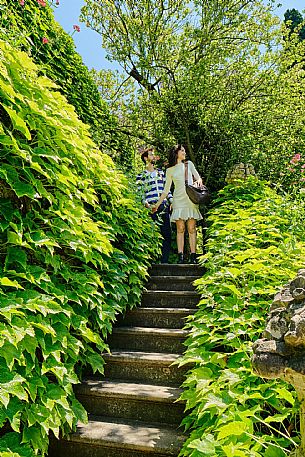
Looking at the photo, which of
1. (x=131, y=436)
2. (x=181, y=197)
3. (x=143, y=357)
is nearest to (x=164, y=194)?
(x=181, y=197)

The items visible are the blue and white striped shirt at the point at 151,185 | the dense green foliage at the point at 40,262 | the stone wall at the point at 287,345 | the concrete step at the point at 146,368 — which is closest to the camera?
the stone wall at the point at 287,345

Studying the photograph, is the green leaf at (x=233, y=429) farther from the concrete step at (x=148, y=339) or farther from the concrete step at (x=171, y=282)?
the concrete step at (x=171, y=282)

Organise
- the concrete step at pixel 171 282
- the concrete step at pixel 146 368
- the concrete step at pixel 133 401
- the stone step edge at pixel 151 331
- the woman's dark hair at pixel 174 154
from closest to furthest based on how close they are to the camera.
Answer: the concrete step at pixel 133 401 → the concrete step at pixel 146 368 → the stone step edge at pixel 151 331 → the concrete step at pixel 171 282 → the woman's dark hair at pixel 174 154

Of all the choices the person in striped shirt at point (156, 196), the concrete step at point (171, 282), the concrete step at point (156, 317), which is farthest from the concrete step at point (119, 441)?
the person in striped shirt at point (156, 196)

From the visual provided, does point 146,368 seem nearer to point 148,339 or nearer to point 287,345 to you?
point 148,339

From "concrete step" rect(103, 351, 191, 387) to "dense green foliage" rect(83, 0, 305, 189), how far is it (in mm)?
4489

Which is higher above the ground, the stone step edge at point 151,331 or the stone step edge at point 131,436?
the stone step edge at point 151,331

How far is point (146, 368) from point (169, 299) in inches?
45.4

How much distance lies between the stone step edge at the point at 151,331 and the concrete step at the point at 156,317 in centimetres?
10

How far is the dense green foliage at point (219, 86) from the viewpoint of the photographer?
22.9 feet

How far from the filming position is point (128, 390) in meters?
2.95

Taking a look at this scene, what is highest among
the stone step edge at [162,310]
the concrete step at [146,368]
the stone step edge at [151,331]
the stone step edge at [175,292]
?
the stone step edge at [175,292]

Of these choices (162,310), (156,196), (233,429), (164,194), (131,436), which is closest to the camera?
(233,429)

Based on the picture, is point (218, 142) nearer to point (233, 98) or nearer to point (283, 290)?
point (233, 98)
